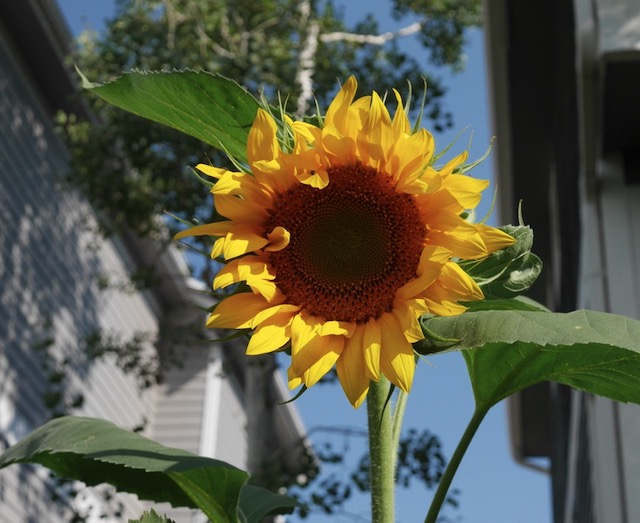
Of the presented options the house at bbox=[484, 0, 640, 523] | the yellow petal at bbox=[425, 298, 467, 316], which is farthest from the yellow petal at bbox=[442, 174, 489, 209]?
the house at bbox=[484, 0, 640, 523]

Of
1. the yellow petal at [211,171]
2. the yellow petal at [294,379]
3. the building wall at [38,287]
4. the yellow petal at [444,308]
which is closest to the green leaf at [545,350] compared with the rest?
the yellow petal at [444,308]

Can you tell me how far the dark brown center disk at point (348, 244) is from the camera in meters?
1.06

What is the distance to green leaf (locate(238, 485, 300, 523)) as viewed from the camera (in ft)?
4.40

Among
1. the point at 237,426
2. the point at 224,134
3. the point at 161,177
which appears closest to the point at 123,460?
the point at 224,134

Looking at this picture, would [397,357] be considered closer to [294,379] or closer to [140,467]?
[294,379]

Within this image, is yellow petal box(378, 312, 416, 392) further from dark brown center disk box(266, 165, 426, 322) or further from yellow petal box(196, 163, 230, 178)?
yellow petal box(196, 163, 230, 178)

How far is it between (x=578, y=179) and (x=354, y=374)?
567cm

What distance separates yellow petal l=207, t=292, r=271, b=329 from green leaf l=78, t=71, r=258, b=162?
0.63ft

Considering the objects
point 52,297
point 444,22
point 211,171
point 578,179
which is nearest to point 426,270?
point 211,171

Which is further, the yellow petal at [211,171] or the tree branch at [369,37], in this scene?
the tree branch at [369,37]

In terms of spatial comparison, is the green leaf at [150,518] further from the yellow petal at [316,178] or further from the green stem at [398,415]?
the yellow petal at [316,178]

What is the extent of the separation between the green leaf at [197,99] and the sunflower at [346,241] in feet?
0.31

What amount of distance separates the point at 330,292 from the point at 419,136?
0.19m

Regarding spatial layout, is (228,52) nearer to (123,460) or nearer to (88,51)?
(88,51)
